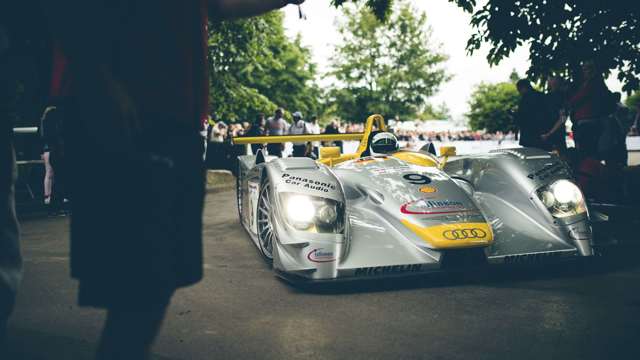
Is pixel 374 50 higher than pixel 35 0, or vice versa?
pixel 374 50

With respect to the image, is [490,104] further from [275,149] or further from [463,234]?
[463,234]

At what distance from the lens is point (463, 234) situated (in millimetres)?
4082

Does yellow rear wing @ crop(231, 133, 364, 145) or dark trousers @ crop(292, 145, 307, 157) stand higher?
yellow rear wing @ crop(231, 133, 364, 145)

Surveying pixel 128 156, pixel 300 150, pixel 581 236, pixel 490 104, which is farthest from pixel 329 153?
pixel 490 104

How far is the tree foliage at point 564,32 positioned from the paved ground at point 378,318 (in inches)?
144

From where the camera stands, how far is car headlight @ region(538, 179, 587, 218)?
4.61 m

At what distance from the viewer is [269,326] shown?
3436 millimetres

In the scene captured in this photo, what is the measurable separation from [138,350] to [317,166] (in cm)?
318

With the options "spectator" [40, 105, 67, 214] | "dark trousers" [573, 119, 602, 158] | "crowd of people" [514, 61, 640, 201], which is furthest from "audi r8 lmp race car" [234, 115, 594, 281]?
"dark trousers" [573, 119, 602, 158]

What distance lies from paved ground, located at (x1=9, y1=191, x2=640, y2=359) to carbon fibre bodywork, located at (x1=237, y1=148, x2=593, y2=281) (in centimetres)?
19

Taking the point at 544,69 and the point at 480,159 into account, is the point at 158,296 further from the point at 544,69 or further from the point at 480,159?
the point at 544,69

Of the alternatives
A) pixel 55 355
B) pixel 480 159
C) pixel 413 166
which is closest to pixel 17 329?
pixel 55 355

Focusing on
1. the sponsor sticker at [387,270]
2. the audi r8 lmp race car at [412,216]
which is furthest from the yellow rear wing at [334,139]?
the sponsor sticker at [387,270]

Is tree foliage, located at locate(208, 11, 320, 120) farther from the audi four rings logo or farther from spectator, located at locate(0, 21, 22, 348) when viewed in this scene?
the audi four rings logo
